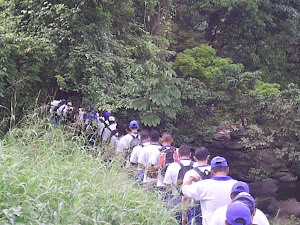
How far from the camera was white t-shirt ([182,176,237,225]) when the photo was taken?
13.1 ft

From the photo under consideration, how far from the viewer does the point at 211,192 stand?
4008 mm

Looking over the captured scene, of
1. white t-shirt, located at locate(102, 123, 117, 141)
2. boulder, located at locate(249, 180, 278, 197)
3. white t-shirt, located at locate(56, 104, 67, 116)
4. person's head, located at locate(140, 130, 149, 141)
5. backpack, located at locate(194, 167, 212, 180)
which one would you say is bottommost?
boulder, located at locate(249, 180, 278, 197)

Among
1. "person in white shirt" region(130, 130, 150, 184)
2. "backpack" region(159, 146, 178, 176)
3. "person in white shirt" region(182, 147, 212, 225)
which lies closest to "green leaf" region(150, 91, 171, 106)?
"person in white shirt" region(130, 130, 150, 184)

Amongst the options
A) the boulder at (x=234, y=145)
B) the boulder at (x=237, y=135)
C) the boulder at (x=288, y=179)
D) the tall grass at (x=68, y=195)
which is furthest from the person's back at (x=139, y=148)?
the boulder at (x=234, y=145)

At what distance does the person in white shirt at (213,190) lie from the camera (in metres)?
4.00

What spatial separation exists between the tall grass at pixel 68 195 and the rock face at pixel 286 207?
28.4 ft

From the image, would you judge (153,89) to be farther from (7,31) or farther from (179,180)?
(179,180)

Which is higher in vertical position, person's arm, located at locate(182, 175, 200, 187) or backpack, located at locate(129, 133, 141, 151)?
person's arm, located at locate(182, 175, 200, 187)

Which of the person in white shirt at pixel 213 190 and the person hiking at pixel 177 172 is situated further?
the person hiking at pixel 177 172

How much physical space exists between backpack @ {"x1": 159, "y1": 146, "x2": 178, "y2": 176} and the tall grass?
0.59 meters

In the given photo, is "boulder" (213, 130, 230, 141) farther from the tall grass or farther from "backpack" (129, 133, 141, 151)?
the tall grass

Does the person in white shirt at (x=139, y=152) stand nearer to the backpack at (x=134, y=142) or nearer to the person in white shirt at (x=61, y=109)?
the backpack at (x=134, y=142)

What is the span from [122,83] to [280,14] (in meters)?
11.0

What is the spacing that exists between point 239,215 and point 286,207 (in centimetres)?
1037
